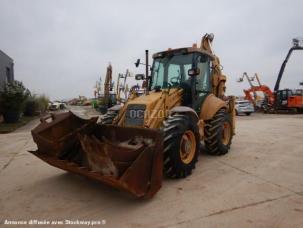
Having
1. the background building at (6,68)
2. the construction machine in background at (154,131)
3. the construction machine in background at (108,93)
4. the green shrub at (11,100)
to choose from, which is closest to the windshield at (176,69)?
the construction machine in background at (154,131)

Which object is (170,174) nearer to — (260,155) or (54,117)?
(54,117)

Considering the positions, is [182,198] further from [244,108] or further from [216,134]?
[244,108]

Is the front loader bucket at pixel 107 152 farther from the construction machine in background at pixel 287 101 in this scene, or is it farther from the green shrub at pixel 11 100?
the construction machine in background at pixel 287 101

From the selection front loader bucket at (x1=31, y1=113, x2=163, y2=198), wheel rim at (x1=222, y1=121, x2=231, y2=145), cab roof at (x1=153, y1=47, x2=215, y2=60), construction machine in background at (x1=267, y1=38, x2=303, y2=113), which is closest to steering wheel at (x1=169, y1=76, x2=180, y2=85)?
cab roof at (x1=153, y1=47, x2=215, y2=60)

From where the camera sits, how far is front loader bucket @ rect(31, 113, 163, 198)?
388cm

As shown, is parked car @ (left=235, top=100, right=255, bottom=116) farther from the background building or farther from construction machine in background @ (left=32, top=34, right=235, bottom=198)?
the background building

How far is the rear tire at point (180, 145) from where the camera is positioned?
4.70 metres

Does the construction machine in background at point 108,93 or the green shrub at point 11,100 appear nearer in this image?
the green shrub at point 11,100

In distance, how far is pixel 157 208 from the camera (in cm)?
395

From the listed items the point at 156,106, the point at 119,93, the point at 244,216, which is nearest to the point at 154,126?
the point at 156,106

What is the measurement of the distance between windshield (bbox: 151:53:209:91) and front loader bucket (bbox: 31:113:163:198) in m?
1.95

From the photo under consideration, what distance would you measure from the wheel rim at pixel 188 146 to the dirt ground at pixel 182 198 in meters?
0.37

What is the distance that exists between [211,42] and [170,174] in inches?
177

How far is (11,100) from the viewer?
1705 centimetres
